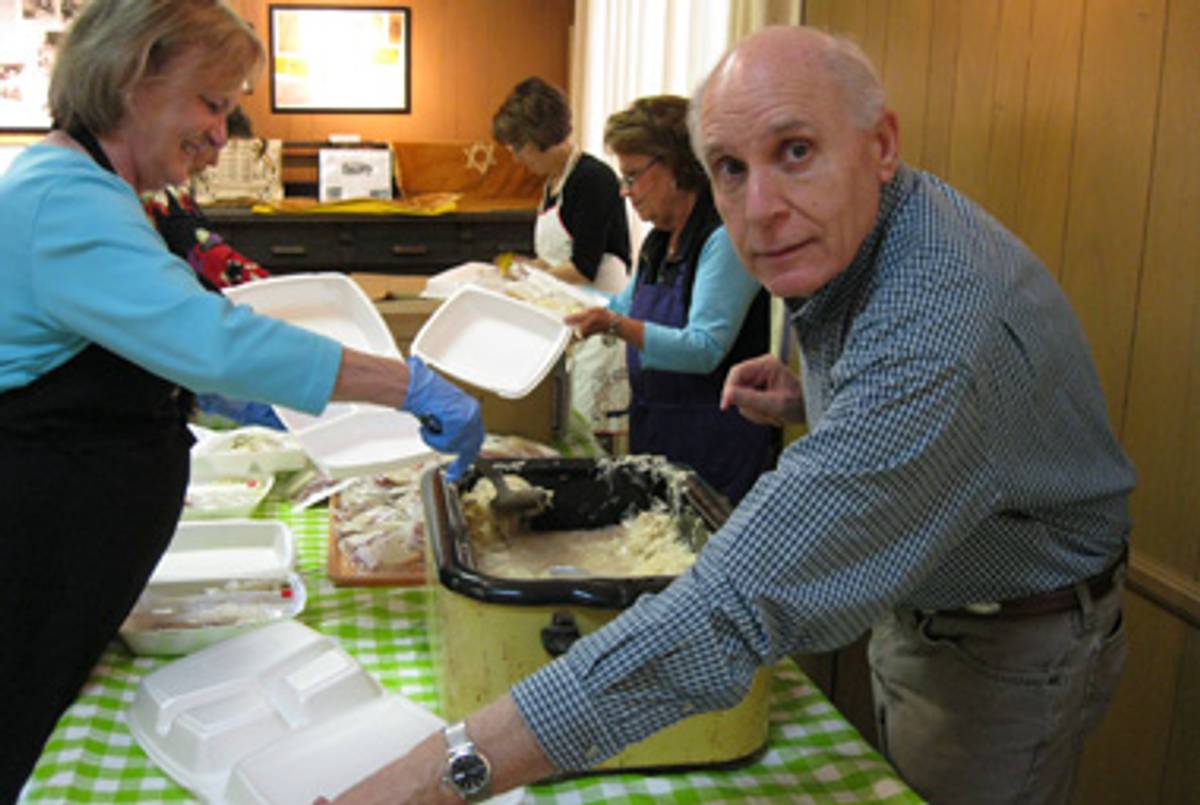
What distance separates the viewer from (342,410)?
1.78 metres

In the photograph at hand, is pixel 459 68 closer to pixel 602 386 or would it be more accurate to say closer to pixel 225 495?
pixel 602 386

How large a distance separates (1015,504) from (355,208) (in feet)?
15.7

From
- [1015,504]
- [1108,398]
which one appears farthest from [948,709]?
[1108,398]

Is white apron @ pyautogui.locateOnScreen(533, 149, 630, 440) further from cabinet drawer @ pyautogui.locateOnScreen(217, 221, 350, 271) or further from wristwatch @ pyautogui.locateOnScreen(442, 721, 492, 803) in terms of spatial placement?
wristwatch @ pyautogui.locateOnScreen(442, 721, 492, 803)

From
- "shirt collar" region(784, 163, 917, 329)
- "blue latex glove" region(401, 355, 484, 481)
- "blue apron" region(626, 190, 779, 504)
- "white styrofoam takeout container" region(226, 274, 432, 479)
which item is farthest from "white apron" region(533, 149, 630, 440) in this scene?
"shirt collar" region(784, 163, 917, 329)

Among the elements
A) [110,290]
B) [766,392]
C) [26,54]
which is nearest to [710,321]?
[766,392]

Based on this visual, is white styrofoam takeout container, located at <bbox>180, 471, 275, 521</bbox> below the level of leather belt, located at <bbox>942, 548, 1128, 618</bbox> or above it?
below

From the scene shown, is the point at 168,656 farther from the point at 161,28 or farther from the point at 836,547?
the point at 836,547

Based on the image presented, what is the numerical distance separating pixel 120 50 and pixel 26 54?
485 centimetres

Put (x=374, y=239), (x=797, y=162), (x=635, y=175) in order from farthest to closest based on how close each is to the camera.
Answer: (x=374, y=239) < (x=635, y=175) < (x=797, y=162)

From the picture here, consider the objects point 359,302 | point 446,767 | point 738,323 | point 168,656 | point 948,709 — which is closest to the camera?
point 446,767

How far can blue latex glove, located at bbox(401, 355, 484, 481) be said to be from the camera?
1.34 m

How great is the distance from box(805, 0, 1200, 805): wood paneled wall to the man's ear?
2.41 feet

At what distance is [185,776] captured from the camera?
1.05 meters
